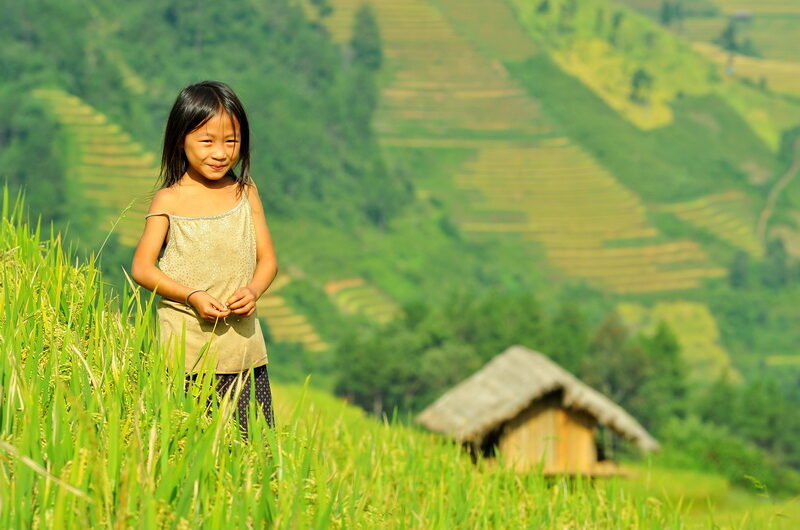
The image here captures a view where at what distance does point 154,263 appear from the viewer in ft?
10.3

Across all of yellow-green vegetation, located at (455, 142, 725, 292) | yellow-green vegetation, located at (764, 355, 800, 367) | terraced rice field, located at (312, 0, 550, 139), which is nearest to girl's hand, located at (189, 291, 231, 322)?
yellow-green vegetation, located at (764, 355, 800, 367)

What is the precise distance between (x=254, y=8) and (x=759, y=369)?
68.3 metres

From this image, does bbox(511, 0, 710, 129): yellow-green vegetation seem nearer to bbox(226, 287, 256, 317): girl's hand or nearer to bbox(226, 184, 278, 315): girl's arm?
bbox(226, 184, 278, 315): girl's arm

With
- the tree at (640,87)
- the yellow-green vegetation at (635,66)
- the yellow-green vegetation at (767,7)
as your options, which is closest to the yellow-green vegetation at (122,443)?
the yellow-green vegetation at (635,66)

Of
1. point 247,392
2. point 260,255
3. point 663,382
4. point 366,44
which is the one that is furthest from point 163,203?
point 366,44

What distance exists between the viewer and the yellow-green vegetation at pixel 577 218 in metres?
108

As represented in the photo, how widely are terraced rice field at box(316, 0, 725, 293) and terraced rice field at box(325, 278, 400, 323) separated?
778 inches

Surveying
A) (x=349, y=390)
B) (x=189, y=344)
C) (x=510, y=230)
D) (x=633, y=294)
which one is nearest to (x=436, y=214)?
(x=510, y=230)

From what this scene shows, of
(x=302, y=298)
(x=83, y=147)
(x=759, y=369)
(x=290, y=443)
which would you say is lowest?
(x=759, y=369)

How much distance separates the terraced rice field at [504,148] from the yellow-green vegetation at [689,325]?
9.59 feet

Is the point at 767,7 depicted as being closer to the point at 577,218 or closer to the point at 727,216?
the point at 727,216

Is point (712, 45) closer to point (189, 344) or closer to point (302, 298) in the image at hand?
point (302, 298)

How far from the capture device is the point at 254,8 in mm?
134875

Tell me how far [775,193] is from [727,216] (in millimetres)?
7718
